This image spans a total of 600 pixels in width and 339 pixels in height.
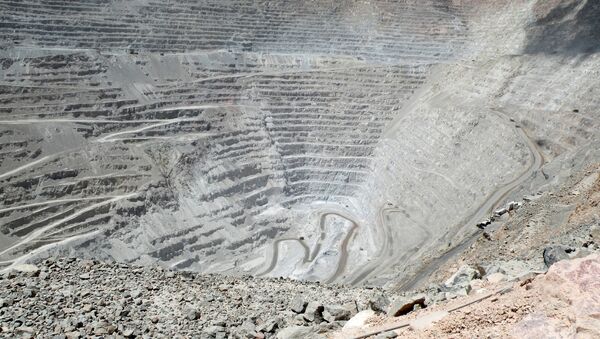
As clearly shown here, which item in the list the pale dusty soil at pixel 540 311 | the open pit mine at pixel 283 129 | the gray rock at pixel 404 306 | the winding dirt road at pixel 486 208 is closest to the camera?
the pale dusty soil at pixel 540 311

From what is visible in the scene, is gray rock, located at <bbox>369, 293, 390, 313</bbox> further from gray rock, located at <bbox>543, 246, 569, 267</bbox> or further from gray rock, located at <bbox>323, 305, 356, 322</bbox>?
gray rock, located at <bbox>543, 246, 569, 267</bbox>

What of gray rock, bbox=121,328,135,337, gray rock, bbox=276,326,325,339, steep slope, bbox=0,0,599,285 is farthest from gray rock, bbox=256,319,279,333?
steep slope, bbox=0,0,599,285

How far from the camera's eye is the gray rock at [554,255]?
8.75 meters

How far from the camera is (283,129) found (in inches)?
1340

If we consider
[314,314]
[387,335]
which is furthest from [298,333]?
[387,335]

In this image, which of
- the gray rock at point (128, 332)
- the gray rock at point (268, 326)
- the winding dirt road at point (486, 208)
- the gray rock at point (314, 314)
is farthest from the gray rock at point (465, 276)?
the winding dirt road at point (486, 208)

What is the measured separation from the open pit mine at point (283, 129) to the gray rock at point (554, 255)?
9.83 metres

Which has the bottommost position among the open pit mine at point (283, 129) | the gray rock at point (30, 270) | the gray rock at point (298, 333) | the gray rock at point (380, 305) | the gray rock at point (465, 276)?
the gray rock at point (298, 333)

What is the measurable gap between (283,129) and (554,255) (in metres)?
25.8

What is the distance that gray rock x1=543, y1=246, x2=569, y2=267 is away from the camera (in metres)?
8.75

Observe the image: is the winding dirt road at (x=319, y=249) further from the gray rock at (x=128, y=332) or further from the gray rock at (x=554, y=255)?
the gray rock at (x=128, y=332)

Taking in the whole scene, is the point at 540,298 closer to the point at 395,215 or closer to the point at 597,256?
the point at 597,256

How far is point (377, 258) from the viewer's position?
2653cm

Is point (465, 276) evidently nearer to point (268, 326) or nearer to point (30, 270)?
point (268, 326)
